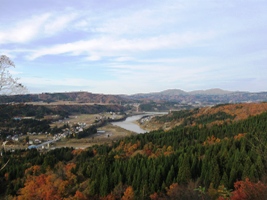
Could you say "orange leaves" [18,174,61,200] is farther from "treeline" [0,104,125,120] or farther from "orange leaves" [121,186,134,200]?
"treeline" [0,104,125,120]

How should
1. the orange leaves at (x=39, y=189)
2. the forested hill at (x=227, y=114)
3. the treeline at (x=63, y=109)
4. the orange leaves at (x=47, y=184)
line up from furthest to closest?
the treeline at (x=63, y=109) < the forested hill at (x=227, y=114) < the orange leaves at (x=47, y=184) < the orange leaves at (x=39, y=189)

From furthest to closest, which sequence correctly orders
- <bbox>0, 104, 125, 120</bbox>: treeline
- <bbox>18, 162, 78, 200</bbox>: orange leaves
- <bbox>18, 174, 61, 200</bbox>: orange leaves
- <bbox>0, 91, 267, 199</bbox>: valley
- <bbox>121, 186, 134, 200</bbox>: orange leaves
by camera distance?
<bbox>0, 104, 125, 120</bbox>: treeline
<bbox>18, 162, 78, 200</bbox>: orange leaves
<bbox>18, 174, 61, 200</bbox>: orange leaves
<bbox>121, 186, 134, 200</bbox>: orange leaves
<bbox>0, 91, 267, 199</bbox>: valley

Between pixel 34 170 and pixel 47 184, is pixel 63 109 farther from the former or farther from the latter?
pixel 47 184

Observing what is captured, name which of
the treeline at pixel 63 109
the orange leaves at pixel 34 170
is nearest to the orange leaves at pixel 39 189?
the orange leaves at pixel 34 170

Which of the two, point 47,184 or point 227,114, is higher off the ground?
point 227,114

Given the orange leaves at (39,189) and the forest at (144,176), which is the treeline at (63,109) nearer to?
the forest at (144,176)

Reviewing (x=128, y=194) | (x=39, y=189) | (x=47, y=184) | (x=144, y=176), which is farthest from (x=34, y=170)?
(x=128, y=194)

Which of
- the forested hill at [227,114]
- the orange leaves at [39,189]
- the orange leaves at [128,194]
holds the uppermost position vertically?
the forested hill at [227,114]

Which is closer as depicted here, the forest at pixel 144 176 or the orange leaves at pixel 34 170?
the forest at pixel 144 176

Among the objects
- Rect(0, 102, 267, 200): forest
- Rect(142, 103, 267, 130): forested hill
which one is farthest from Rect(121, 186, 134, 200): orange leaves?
Rect(142, 103, 267, 130): forested hill

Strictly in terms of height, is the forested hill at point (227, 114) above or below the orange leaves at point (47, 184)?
above

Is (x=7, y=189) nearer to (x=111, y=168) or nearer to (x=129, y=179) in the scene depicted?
(x=111, y=168)
